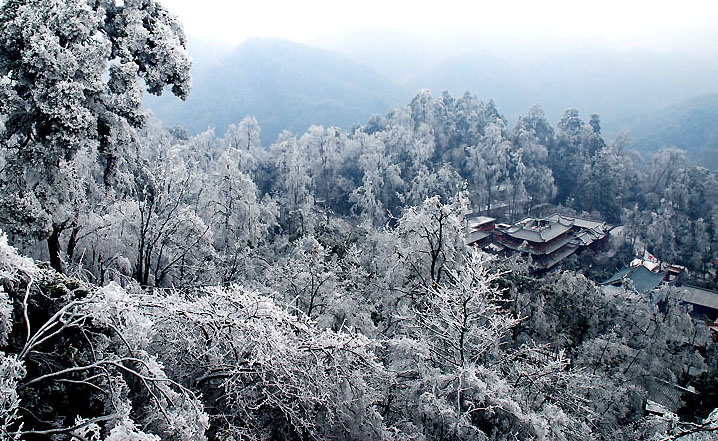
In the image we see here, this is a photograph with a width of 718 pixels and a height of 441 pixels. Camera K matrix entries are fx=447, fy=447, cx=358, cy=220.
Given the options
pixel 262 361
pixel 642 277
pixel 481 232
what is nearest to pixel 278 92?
pixel 481 232

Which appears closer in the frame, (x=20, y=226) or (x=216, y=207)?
(x=20, y=226)

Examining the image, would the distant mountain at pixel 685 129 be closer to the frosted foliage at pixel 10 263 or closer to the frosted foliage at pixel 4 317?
the frosted foliage at pixel 10 263

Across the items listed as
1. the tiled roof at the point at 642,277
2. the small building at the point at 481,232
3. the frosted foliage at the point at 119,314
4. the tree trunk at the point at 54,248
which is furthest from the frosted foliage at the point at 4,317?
the tiled roof at the point at 642,277

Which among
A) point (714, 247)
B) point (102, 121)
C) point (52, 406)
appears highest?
point (102, 121)

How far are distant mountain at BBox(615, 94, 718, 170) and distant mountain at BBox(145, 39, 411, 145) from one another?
3731 cm

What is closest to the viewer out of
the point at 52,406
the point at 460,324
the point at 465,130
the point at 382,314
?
the point at 52,406

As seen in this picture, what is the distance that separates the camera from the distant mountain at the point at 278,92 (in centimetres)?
6050

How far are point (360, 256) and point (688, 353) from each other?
10.9 metres

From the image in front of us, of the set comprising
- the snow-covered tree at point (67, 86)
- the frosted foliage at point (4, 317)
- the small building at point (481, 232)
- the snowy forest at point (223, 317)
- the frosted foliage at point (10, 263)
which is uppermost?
the snow-covered tree at point (67, 86)

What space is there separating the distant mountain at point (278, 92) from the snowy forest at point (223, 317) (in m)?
45.3

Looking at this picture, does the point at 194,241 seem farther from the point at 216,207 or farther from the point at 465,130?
the point at 465,130

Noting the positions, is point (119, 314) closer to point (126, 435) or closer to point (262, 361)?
point (126, 435)

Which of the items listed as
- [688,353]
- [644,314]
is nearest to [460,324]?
[644,314]

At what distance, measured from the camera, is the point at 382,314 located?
10938 millimetres
